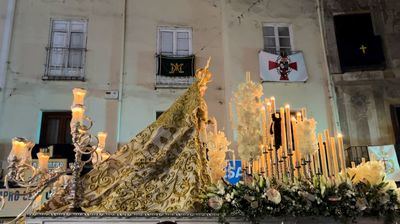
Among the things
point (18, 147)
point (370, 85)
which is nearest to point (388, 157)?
point (370, 85)

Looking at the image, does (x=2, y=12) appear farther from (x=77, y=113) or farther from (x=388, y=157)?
(x=388, y=157)

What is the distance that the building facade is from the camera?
10.1 m

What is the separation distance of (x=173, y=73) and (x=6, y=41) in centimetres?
435

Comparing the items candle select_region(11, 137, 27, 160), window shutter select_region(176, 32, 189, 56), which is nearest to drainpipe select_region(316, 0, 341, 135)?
window shutter select_region(176, 32, 189, 56)

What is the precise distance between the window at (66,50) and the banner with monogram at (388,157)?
24.5ft

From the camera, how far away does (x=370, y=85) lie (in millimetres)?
10445

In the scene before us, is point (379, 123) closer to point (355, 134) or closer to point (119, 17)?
point (355, 134)

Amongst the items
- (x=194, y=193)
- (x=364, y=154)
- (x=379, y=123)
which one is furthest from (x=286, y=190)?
(x=379, y=123)

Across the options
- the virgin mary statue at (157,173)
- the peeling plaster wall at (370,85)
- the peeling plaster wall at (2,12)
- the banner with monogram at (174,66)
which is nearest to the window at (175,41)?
the banner with monogram at (174,66)

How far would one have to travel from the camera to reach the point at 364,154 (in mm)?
9727

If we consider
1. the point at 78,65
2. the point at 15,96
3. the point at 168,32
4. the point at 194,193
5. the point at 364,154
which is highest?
the point at 168,32

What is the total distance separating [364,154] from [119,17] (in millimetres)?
7233

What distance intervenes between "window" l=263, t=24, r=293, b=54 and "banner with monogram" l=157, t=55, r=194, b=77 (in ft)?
7.18

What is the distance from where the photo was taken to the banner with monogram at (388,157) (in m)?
9.31
